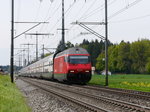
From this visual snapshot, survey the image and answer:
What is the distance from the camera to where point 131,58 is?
133125 millimetres

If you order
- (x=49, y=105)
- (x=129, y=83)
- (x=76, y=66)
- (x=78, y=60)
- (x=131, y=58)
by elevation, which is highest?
(x=131, y=58)

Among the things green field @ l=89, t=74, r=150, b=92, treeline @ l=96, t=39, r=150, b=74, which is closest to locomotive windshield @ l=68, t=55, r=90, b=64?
green field @ l=89, t=74, r=150, b=92

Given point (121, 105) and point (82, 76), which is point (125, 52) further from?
point (121, 105)

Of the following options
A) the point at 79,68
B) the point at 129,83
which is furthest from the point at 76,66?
the point at 129,83

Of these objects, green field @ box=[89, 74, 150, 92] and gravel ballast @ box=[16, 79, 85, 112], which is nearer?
gravel ballast @ box=[16, 79, 85, 112]

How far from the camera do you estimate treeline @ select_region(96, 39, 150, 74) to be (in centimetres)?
13038

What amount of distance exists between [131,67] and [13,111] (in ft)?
405

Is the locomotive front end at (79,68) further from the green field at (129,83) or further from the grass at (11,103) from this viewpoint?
the grass at (11,103)

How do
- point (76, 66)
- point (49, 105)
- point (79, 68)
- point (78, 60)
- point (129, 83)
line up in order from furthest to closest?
point (129, 83) → point (78, 60) → point (76, 66) → point (79, 68) → point (49, 105)

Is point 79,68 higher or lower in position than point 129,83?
higher

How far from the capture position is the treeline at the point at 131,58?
130375 millimetres

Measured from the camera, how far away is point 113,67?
141 m

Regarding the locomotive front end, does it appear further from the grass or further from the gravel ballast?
the grass

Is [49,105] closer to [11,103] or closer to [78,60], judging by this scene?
[11,103]
